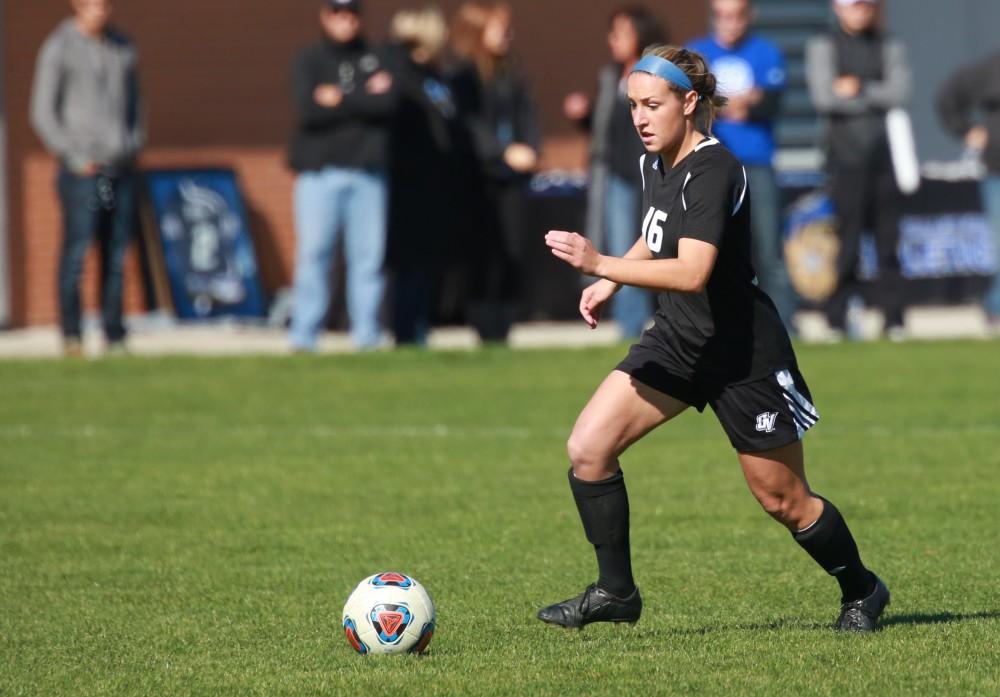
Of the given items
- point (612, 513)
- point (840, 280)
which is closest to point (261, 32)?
point (840, 280)

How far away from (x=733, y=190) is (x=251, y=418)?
250 inches

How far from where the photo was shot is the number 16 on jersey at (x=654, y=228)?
5727mm

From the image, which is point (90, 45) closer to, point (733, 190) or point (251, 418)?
point (251, 418)

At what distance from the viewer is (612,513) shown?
234 inches

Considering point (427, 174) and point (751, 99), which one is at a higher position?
point (751, 99)

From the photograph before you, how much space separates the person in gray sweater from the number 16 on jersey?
840cm

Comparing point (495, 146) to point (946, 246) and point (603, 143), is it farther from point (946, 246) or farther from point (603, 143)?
point (946, 246)

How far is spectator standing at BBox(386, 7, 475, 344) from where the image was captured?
14148mm

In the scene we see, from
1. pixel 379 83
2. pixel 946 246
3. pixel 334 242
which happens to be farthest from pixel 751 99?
pixel 946 246

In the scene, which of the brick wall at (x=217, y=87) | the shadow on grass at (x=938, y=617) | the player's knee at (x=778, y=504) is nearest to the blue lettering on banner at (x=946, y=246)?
the brick wall at (x=217, y=87)

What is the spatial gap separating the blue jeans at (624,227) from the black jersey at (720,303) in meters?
7.90

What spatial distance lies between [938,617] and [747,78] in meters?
7.76

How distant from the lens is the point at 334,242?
13797mm

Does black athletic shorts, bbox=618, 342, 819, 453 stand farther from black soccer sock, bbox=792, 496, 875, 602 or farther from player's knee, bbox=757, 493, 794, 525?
black soccer sock, bbox=792, 496, 875, 602
